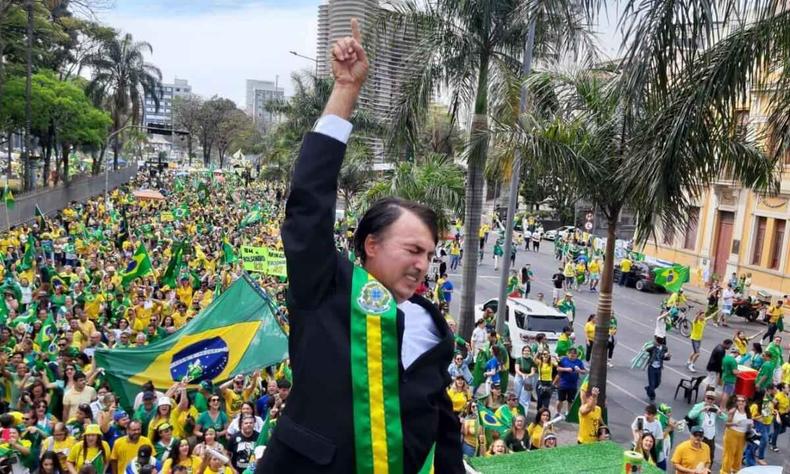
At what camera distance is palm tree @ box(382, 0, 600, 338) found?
1403 cm

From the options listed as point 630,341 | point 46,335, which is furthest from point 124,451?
point 630,341

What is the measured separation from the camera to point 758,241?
2825 cm

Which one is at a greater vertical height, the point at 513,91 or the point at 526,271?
the point at 513,91

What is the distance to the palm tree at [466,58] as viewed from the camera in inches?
552

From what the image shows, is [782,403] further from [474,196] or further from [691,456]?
[474,196]

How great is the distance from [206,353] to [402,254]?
7.82 m

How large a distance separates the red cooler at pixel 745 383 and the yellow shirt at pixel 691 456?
4.96m

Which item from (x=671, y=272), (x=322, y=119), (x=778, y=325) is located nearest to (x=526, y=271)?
(x=671, y=272)

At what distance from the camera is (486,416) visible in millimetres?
9219

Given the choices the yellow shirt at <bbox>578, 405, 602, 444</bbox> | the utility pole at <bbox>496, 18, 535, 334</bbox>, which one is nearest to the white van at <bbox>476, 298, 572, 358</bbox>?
the utility pole at <bbox>496, 18, 535, 334</bbox>

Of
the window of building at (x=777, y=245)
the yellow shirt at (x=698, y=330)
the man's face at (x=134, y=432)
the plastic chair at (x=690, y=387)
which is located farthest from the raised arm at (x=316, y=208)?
the window of building at (x=777, y=245)

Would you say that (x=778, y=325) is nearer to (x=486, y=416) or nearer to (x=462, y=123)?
(x=462, y=123)

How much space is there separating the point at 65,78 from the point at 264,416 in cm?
4775

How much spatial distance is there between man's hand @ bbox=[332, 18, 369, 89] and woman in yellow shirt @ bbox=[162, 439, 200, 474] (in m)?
5.91
